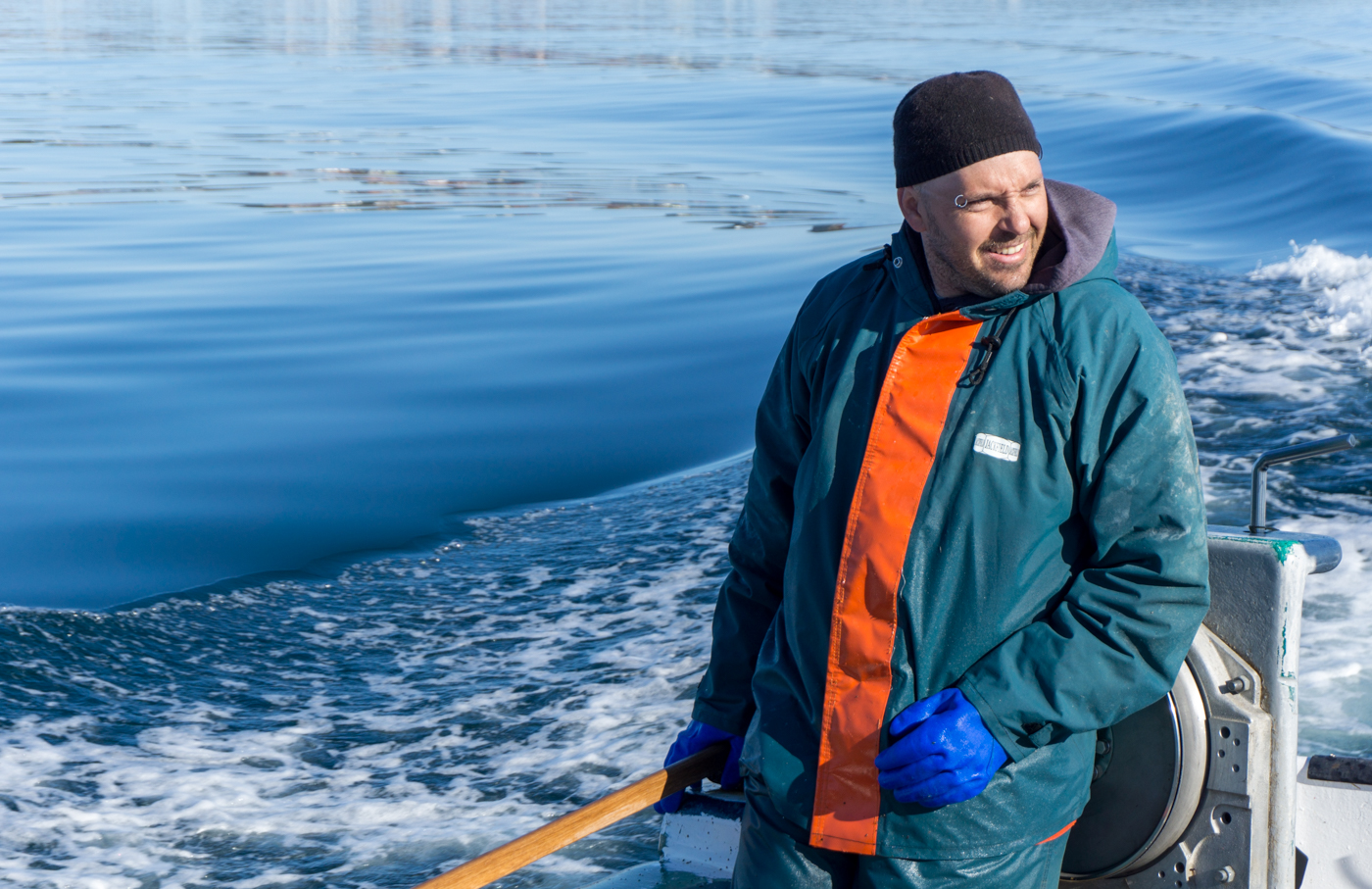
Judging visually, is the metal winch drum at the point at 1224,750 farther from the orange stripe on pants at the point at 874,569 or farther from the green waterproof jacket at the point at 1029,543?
the orange stripe on pants at the point at 874,569

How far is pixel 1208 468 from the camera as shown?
662 centimetres

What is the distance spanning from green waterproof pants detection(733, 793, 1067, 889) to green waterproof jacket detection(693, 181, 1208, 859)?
0.03m

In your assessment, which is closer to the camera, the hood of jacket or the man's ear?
the hood of jacket

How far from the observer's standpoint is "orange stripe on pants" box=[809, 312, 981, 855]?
195cm

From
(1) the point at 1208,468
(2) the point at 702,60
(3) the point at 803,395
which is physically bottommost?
(1) the point at 1208,468

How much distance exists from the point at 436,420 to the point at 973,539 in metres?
6.08

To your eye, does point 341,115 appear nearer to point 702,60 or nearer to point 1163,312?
point 702,60

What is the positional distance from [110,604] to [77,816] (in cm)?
161

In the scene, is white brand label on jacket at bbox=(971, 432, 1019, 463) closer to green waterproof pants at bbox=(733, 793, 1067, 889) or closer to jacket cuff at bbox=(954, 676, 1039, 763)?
jacket cuff at bbox=(954, 676, 1039, 763)

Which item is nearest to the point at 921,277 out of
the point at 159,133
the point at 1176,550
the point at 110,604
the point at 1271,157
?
the point at 1176,550

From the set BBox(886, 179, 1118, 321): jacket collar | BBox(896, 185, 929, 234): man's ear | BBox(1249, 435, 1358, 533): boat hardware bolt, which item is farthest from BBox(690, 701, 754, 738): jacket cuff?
BBox(1249, 435, 1358, 533): boat hardware bolt

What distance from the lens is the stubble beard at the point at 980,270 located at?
6.42 feet

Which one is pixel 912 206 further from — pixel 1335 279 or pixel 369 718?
pixel 1335 279

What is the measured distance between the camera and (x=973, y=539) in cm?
191
